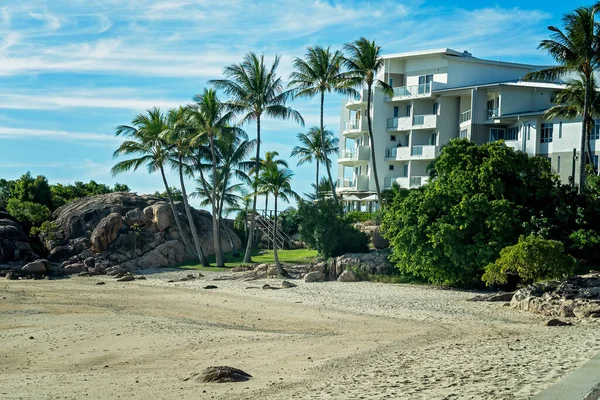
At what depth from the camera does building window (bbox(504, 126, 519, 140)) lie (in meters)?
58.2

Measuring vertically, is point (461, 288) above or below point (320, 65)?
below

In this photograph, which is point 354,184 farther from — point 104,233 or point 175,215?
point 104,233

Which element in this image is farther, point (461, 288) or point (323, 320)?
point (461, 288)

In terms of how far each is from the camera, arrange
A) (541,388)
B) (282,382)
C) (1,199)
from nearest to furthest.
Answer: (541,388), (282,382), (1,199)

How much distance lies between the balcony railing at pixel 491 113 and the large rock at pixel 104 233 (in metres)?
31.0

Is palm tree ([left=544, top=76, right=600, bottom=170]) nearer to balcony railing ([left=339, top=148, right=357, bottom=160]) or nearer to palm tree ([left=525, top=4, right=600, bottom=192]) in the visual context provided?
palm tree ([left=525, top=4, right=600, bottom=192])

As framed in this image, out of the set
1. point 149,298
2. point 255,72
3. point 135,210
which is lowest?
point 149,298

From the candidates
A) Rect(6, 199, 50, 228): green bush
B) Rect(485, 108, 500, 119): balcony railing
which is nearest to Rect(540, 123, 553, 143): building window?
Rect(485, 108, 500, 119): balcony railing

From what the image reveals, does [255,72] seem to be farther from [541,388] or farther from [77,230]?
[541,388]

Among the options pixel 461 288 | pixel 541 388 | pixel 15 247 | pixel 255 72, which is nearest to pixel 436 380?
pixel 541 388

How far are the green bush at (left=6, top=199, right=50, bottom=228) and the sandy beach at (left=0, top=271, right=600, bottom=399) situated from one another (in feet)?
83.8

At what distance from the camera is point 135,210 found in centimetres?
5738

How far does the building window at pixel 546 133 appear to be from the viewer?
5478cm

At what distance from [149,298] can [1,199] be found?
130 ft
